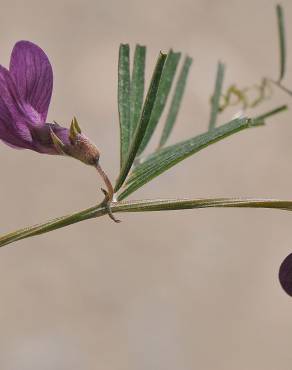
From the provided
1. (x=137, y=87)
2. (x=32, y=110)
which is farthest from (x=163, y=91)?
(x=32, y=110)

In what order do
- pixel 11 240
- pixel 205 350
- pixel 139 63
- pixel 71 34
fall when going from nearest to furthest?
1. pixel 11 240
2. pixel 139 63
3. pixel 205 350
4. pixel 71 34

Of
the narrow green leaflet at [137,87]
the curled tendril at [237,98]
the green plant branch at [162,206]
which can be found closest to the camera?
the green plant branch at [162,206]

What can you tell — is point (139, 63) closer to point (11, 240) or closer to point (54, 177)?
point (11, 240)

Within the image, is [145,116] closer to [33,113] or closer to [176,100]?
[33,113]

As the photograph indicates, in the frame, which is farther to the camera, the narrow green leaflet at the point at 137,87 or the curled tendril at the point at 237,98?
the curled tendril at the point at 237,98

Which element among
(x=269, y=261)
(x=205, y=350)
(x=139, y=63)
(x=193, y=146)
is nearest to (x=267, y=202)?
(x=193, y=146)

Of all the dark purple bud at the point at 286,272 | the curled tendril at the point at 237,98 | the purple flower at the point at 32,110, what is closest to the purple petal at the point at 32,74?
the purple flower at the point at 32,110

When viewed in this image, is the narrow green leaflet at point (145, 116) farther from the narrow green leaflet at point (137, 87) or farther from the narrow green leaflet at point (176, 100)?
the narrow green leaflet at point (176, 100)
